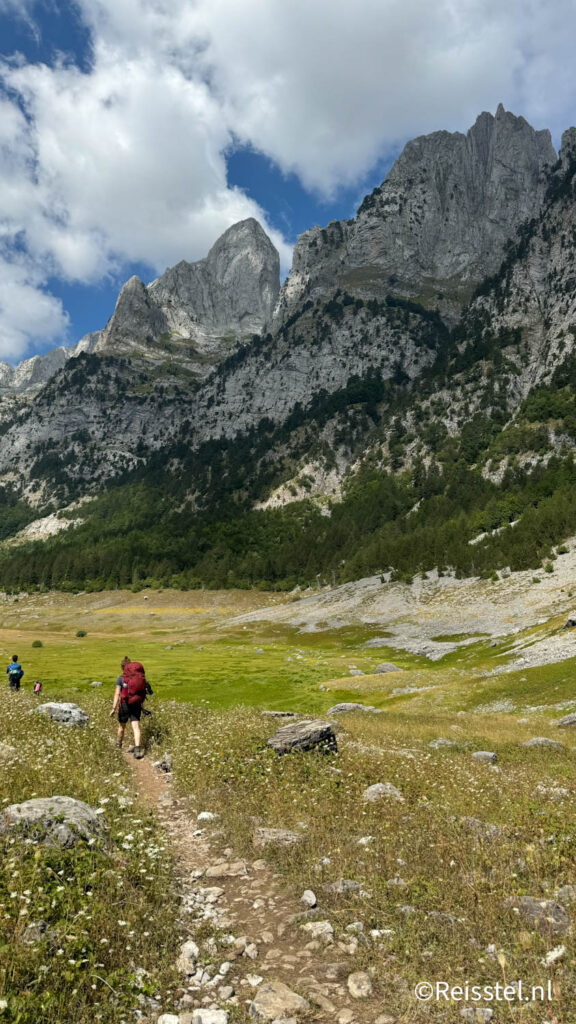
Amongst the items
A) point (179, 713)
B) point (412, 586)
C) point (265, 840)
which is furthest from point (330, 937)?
point (412, 586)

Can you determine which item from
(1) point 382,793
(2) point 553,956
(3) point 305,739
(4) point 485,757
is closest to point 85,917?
(2) point 553,956

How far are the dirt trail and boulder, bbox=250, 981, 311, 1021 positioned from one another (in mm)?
83

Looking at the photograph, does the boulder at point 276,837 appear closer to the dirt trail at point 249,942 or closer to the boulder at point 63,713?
the dirt trail at point 249,942

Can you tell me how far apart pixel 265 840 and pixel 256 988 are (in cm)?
445

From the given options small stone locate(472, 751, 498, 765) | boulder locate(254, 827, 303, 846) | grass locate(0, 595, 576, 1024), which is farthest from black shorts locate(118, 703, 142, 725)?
small stone locate(472, 751, 498, 765)

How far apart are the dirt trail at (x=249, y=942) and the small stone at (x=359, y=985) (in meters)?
0.06

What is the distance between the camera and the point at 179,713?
26.8m

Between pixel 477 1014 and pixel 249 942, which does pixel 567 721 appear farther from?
pixel 477 1014

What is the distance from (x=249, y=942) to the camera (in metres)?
7.32

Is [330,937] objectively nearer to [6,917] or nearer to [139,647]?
[6,917]

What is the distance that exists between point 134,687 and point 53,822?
11.2m

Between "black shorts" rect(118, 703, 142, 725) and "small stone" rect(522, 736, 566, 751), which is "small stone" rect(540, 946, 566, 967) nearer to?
"black shorts" rect(118, 703, 142, 725)

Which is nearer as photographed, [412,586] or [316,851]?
[316,851]

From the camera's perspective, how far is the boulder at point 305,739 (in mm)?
→ 16969
